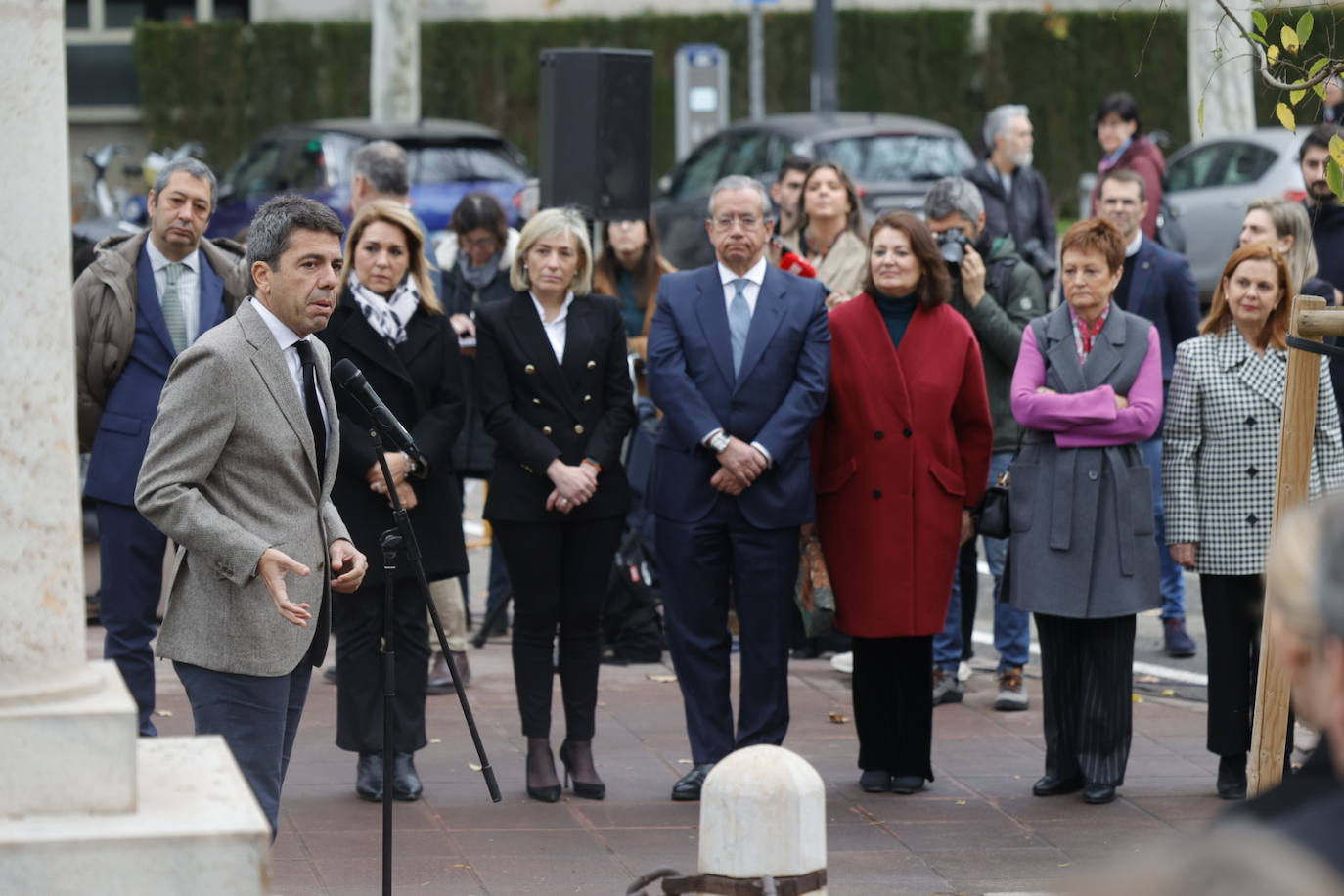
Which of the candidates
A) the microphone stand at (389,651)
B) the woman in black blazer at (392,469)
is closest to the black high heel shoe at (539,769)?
the woman in black blazer at (392,469)

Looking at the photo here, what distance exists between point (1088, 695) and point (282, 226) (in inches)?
136

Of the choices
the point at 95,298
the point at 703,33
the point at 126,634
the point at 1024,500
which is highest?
the point at 703,33

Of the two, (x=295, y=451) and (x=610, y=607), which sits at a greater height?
(x=295, y=451)

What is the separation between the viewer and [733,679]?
9.27 m

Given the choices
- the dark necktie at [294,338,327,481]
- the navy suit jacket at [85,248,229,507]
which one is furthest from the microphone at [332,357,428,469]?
the navy suit jacket at [85,248,229,507]

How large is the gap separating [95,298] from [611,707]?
2.76 metres

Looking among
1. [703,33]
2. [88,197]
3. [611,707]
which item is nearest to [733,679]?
[611,707]

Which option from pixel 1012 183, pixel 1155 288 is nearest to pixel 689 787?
pixel 1155 288

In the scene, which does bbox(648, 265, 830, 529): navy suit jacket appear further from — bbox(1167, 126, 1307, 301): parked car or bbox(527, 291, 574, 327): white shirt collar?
bbox(1167, 126, 1307, 301): parked car

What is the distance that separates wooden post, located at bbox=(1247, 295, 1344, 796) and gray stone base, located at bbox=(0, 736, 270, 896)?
9.93ft

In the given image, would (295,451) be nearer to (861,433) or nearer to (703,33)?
(861,433)

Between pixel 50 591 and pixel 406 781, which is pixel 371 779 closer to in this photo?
pixel 406 781

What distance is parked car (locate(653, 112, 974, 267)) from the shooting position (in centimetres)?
1866

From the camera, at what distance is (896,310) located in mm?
7570
